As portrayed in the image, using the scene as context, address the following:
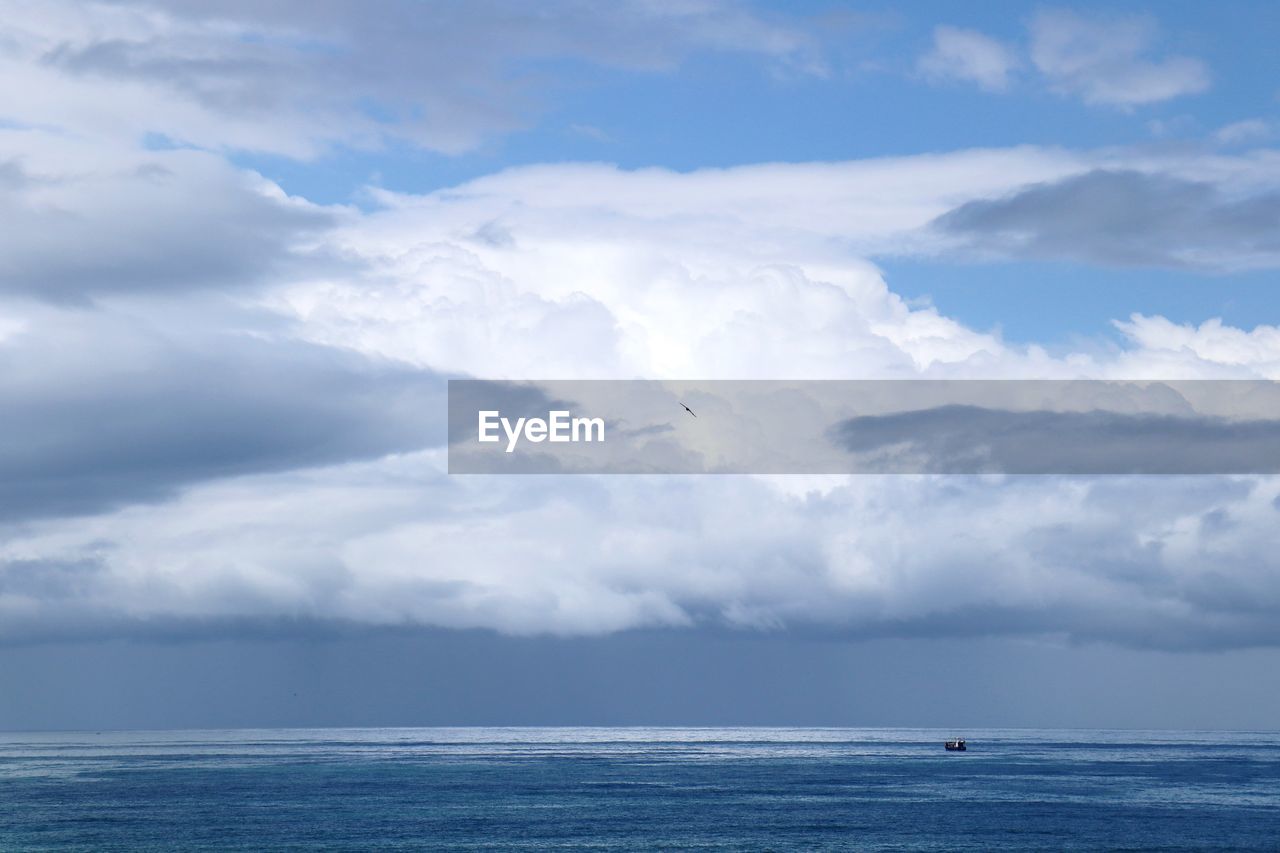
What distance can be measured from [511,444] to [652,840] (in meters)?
64.7

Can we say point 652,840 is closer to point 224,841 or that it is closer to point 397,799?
point 224,841

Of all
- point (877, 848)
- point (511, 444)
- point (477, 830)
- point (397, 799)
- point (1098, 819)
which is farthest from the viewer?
point (397, 799)

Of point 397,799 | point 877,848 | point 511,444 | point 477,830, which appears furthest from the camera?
point 397,799

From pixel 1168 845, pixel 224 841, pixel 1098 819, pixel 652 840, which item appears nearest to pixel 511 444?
pixel 652 840

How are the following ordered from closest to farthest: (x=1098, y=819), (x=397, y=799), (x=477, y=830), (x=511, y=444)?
(x=511, y=444)
(x=477, y=830)
(x=1098, y=819)
(x=397, y=799)

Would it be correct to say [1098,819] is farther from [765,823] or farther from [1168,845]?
[765,823]

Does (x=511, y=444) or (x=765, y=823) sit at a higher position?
(x=511, y=444)

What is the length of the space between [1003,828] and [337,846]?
256 feet

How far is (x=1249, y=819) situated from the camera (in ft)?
548

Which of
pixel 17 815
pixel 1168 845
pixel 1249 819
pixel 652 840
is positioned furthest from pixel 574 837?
pixel 1249 819

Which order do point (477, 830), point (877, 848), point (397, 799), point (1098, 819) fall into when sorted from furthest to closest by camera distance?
1. point (397, 799)
2. point (1098, 819)
3. point (477, 830)
4. point (877, 848)

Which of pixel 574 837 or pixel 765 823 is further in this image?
pixel 765 823

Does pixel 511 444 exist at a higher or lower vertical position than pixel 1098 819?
higher

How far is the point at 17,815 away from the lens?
169 meters
